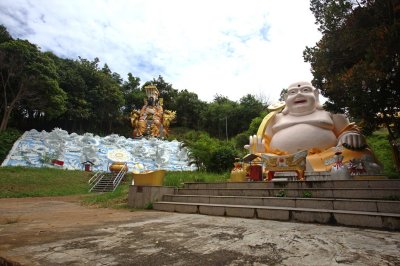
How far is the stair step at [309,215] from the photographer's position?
11.9ft

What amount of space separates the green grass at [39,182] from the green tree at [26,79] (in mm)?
9175

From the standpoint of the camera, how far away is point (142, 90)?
46938 mm

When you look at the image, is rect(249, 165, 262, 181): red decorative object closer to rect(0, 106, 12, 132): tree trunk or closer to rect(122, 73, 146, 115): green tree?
rect(0, 106, 12, 132): tree trunk

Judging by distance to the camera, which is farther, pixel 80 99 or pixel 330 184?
pixel 80 99

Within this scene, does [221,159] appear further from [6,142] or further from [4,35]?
[4,35]

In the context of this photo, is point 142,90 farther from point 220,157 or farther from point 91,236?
point 91,236

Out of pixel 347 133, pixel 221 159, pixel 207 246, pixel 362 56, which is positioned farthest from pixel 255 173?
pixel 207 246

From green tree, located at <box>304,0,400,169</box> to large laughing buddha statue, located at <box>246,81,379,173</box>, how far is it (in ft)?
4.76

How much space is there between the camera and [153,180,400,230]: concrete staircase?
397cm

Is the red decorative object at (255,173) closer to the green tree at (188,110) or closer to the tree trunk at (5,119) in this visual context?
the tree trunk at (5,119)

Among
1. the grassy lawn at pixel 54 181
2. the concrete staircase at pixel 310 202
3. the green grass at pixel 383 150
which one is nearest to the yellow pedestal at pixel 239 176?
the grassy lawn at pixel 54 181

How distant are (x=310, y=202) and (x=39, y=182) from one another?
1406 cm

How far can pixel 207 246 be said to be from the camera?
301cm

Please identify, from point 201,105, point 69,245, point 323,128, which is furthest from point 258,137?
point 201,105
